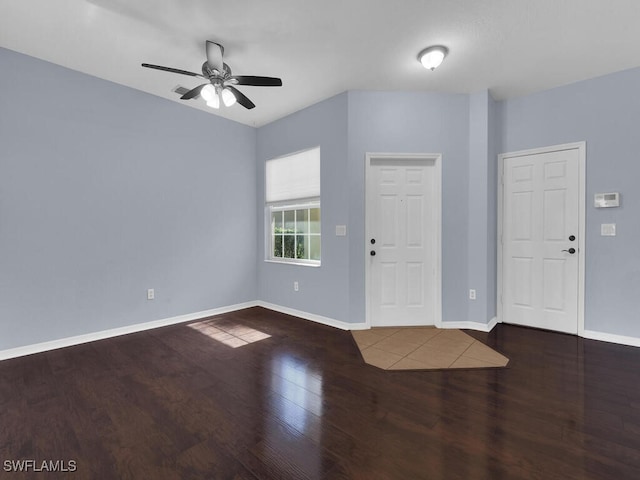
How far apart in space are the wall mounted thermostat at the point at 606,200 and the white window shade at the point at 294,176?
3.03m

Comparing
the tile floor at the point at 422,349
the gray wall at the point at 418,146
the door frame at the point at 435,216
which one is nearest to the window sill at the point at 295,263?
the gray wall at the point at 418,146

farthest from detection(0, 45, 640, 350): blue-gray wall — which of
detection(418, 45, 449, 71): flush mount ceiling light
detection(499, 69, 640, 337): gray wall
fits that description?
detection(418, 45, 449, 71): flush mount ceiling light

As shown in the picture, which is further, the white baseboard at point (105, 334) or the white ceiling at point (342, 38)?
the white baseboard at point (105, 334)

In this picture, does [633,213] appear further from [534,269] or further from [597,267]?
[534,269]

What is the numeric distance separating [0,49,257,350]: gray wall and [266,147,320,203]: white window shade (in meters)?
0.54

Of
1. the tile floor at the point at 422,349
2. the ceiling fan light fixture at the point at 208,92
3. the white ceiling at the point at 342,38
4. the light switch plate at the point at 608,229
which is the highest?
the white ceiling at the point at 342,38

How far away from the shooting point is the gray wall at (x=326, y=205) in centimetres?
346

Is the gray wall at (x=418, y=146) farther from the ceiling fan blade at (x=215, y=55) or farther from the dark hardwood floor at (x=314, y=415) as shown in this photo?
the ceiling fan blade at (x=215, y=55)

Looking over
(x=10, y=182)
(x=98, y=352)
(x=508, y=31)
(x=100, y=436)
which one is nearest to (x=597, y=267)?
(x=508, y=31)

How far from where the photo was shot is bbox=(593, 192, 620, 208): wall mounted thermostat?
116 inches

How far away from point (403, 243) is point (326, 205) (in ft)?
3.43

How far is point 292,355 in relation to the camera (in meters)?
2.70

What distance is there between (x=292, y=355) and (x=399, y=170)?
7.87 ft

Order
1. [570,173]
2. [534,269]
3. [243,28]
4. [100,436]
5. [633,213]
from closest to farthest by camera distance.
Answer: [100,436], [243,28], [633,213], [570,173], [534,269]
